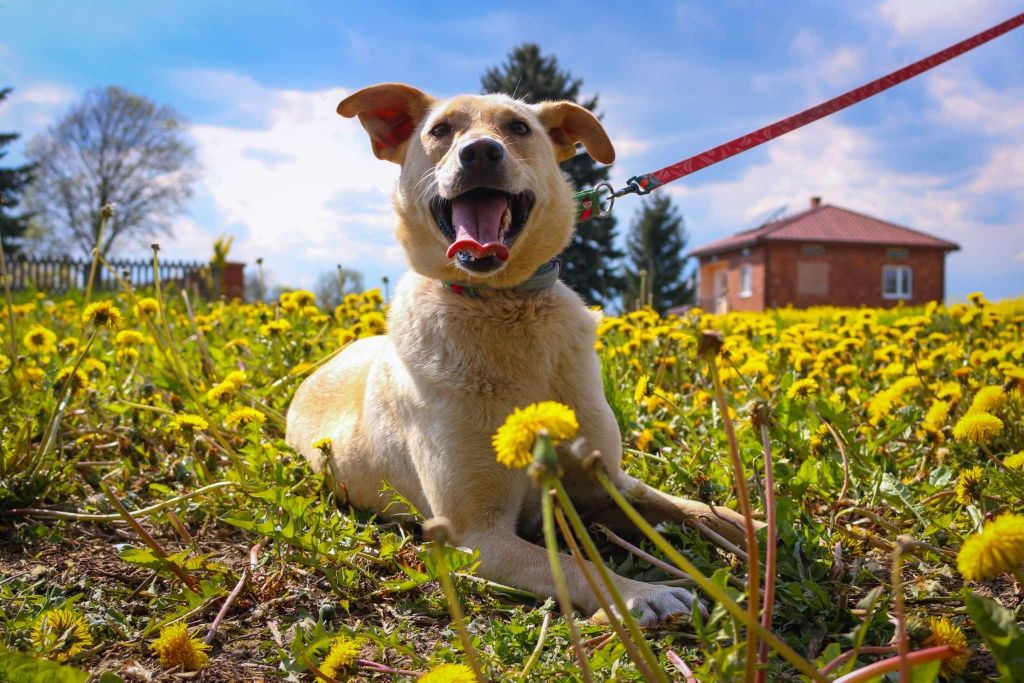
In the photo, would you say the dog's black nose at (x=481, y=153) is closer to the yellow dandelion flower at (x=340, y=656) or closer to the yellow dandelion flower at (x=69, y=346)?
the yellow dandelion flower at (x=340, y=656)

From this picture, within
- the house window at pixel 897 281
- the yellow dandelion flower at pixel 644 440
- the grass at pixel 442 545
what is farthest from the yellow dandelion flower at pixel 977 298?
the house window at pixel 897 281

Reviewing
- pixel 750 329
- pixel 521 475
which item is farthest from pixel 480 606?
pixel 750 329

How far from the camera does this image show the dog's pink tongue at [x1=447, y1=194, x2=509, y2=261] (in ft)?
9.21

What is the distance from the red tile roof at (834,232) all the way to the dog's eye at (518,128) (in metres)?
42.7

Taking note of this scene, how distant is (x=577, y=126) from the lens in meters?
3.37

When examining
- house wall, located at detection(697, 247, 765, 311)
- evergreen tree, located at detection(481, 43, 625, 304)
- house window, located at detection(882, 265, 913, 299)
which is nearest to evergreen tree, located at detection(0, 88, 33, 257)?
evergreen tree, located at detection(481, 43, 625, 304)

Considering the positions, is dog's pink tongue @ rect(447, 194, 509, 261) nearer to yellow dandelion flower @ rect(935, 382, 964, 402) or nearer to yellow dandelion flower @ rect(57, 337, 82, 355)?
yellow dandelion flower @ rect(935, 382, 964, 402)

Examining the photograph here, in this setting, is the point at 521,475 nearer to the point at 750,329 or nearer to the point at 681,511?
the point at 681,511

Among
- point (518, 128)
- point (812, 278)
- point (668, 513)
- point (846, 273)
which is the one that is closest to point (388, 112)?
point (518, 128)

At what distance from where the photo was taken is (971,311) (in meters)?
5.42

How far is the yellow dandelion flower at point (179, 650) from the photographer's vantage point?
1.84 m

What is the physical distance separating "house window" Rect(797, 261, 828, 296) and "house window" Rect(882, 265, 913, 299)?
426 centimetres

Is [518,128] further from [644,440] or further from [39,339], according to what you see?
[39,339]

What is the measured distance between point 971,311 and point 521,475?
436cm
